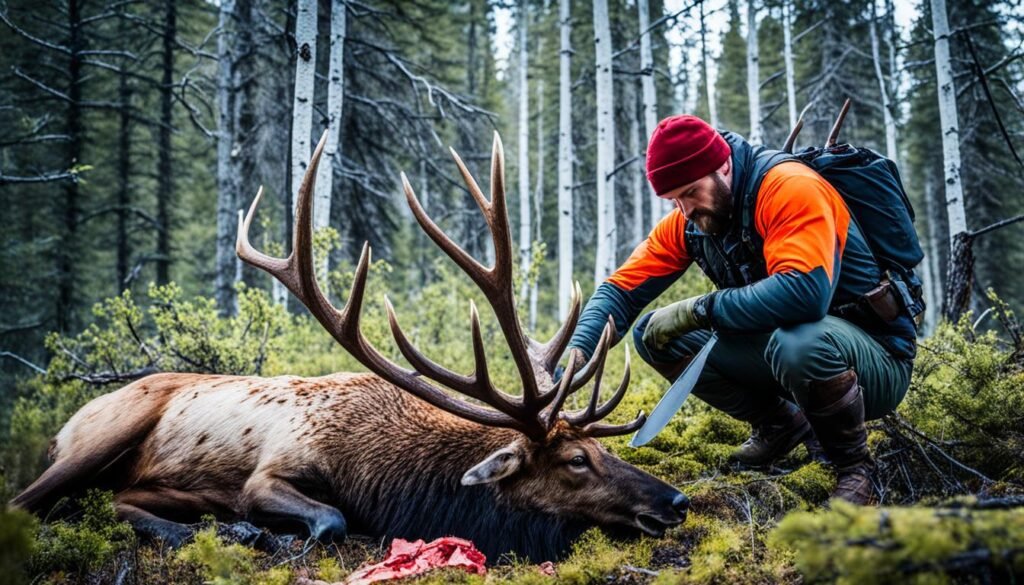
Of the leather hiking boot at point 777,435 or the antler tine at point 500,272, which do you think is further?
the leather hiking boot at point 777,435

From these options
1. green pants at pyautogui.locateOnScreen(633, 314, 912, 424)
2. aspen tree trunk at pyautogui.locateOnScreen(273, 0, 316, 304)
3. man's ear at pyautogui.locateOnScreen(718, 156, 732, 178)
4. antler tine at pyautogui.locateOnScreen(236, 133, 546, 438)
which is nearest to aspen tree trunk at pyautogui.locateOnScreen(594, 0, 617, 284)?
aspen tree trunk at pyautogui.locateOnScreen(273, 0, 316, 304)

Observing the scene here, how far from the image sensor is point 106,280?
20188 millimetres

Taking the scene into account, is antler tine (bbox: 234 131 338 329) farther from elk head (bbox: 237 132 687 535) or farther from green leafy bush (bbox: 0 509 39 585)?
green leafy bush (bbox: 0 509 39 585)

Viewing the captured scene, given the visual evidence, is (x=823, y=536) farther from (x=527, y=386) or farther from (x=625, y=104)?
(x=625, y=104)

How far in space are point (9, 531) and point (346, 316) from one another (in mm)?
1929

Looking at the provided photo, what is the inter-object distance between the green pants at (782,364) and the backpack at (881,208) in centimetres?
33

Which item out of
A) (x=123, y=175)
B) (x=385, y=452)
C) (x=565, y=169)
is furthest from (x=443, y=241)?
(x=123, y=175)

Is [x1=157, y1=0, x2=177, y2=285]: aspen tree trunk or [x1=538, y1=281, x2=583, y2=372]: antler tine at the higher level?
[x1=157, y1=0, x2=177, y2=285]: aspen tree trunk

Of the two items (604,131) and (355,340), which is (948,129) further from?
(355,340)

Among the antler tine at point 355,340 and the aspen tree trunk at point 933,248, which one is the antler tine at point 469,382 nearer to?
the antler tine at point 355,340

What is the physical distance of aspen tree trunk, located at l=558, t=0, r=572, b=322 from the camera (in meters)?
12.3

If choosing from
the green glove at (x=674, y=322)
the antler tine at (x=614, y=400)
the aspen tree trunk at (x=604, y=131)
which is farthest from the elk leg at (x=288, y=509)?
the aspen tree trunk at (x=604, y=131)

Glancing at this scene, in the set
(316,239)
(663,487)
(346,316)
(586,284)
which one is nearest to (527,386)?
(663,487)

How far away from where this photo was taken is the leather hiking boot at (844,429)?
2.91 metres
